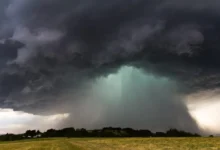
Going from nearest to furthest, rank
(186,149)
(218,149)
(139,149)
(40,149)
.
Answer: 1. (218,149)
2. (186,149)
3. (139,149)
4. (40,149)

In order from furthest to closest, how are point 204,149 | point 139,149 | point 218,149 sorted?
1. point 139,149
2. point 204,149
3. point 218,149

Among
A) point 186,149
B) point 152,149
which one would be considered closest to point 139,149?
point 152,149

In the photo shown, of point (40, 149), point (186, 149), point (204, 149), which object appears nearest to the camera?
point (204, 149)

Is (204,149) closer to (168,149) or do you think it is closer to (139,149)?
(168,149)

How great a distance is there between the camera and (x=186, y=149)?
49.4 meters

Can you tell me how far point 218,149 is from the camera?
43.2 m

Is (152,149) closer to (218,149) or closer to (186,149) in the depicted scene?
(186,149)

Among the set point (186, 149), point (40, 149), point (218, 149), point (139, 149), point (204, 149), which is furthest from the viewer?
point (40, 149)

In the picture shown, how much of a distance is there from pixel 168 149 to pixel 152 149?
396 cm

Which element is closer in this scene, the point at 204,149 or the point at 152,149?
the point at 204,149

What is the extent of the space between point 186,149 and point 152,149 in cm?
798

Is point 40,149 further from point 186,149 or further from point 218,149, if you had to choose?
point 218,149

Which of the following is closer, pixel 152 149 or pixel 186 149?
pixel 186 149

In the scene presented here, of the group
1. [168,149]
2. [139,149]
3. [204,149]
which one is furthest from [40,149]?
[204,149]
